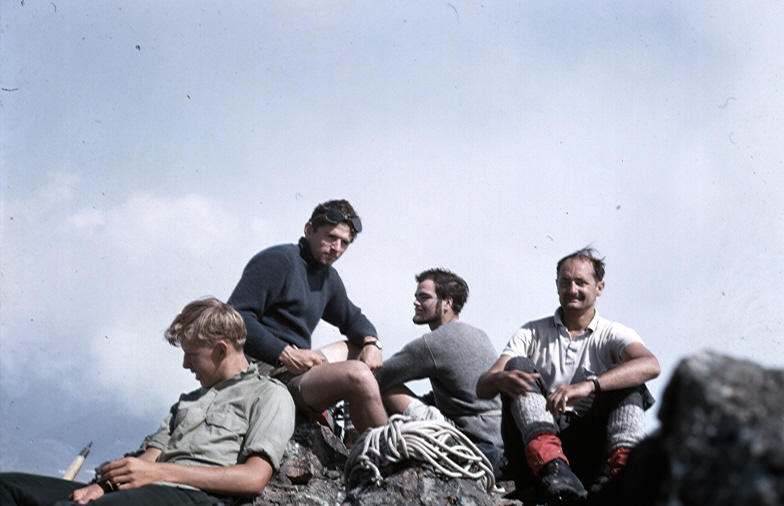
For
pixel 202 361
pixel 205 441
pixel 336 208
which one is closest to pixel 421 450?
pixel 205 441

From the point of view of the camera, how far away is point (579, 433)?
3.64 m

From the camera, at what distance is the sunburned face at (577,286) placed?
4012mm

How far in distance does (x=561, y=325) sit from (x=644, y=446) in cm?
325

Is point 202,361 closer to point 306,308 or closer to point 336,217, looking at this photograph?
point 306,308

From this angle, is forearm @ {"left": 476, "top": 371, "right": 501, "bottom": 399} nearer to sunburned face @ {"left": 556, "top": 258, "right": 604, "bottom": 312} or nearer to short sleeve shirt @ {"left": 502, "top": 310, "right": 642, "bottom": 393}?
short sleeve shirt @ {"left": 502, "top": 310, "right": 642, "bottom": 393}

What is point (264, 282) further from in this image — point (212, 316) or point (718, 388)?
point (718, 388)

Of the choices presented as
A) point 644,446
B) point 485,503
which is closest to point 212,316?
point 485,503

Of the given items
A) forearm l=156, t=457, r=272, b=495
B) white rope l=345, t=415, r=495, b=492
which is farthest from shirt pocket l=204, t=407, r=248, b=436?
white rope l=345, t=415, r=495, b=492

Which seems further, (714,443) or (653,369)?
(653,369)

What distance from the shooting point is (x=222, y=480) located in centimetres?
288

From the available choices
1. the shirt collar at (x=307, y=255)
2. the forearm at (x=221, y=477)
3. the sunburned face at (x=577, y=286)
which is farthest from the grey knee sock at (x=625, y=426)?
the shirt collar at (x=307, y=255)

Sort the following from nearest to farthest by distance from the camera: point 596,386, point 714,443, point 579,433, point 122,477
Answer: point 714,443, point 122,477, point 596,386, point 579,433

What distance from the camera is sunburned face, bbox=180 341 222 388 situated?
3293 mm

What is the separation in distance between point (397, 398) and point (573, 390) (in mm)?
1408
